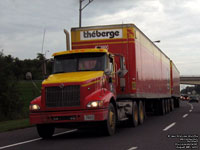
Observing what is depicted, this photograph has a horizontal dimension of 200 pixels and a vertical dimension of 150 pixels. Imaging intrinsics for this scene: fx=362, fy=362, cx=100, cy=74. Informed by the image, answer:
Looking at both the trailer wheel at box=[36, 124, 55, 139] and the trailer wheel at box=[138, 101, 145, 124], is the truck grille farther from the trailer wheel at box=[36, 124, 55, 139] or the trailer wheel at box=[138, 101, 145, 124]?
the trailer wheel at box=[138, 101, 145, 124]

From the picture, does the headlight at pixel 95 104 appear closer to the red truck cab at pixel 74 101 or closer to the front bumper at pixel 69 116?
the red truck cab at pixel 74 101

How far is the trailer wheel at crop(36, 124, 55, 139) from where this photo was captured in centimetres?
1179

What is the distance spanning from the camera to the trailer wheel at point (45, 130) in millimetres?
11793

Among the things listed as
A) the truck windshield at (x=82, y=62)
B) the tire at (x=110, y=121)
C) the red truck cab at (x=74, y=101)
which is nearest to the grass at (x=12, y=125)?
the red truck cab at (x=74, y=101)

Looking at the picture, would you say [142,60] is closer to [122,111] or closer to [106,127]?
[122,111]

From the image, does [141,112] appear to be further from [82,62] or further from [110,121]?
[82,62]

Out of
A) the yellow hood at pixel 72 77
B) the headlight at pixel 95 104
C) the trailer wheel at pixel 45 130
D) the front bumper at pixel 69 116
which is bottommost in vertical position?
the trailer wheel at pixel 45 130

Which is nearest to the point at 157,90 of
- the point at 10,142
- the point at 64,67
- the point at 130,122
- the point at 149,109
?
the point at 149,109

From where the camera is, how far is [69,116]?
11.1 m

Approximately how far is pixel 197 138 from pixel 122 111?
4.13m

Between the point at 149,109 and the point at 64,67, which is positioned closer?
the point at 64,67

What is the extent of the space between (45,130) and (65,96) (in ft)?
5.33

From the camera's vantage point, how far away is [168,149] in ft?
28.2

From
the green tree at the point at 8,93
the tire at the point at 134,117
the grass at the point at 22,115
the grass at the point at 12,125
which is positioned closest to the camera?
the tire at the point at 134,117
